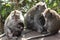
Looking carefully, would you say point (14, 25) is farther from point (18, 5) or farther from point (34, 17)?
point (18, 5)

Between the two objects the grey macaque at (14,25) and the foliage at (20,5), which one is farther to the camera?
the foliage at (20,5)

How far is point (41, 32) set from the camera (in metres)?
4.87

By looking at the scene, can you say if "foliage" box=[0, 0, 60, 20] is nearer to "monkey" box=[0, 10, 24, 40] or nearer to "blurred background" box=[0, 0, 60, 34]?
"blurred background" box=[0, 0, 60, 34]

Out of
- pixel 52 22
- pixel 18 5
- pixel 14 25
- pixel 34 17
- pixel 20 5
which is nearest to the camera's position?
pixel 14 25

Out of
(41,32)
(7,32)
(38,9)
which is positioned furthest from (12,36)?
(38,9)

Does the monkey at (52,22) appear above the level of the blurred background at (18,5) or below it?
below

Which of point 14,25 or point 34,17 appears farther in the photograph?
point 34,17

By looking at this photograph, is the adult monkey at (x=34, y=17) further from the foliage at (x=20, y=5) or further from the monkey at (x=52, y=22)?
the monkey at (x=52, y=22)

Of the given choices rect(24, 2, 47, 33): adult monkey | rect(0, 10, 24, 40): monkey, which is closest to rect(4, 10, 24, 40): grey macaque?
rect(0, 10, 24, 40): monkey

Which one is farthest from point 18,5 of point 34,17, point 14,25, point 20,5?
point 14,25

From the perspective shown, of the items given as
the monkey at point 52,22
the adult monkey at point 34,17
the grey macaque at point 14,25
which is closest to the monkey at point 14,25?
the grey macaque at point 14,25

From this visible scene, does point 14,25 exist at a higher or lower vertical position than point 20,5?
lower

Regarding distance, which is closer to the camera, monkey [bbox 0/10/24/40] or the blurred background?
monkey [bbox 0/10/24/40]

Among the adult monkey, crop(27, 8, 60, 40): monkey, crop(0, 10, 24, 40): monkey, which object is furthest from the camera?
the adult monkey
